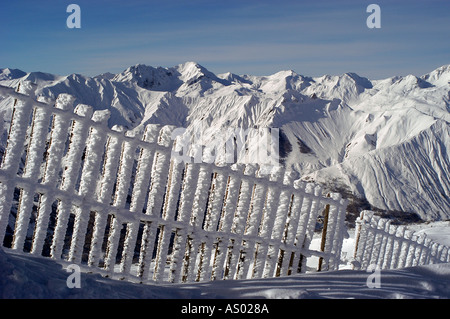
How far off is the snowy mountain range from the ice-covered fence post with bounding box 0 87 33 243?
23 centimetres

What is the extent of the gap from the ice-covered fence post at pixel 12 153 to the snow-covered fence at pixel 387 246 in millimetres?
5503

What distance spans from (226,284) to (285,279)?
0.87m

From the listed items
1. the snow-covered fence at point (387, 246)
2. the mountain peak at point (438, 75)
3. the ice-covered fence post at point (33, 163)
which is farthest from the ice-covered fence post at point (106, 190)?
the mountain peak at point (438, 75)

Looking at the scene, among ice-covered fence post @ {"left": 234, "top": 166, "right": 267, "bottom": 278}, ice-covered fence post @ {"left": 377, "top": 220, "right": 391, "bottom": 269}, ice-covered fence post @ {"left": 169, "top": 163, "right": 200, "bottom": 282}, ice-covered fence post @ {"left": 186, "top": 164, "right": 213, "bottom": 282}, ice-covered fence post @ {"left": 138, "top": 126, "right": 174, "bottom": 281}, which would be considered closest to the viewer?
ice-covered fence post @ {"left": 138, "top": 126, "right": 174, "bottom": 281}

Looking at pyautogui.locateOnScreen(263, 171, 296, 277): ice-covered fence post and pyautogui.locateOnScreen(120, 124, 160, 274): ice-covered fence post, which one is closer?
pyautogui.locateOnScreen(120, 124, 160, 274): ice-covered fence post

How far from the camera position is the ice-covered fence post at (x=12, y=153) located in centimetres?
409

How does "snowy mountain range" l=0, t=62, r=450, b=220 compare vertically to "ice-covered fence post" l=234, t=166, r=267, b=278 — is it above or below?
above

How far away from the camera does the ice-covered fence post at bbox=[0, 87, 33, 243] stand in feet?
13.4

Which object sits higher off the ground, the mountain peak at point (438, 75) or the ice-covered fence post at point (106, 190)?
the mountain peak at point (438, 75)

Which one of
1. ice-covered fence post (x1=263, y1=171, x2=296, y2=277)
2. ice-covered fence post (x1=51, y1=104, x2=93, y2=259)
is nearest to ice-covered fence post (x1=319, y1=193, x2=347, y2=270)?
ice-covered fence post (x1=263, y1=171, x2=296, y2=277)

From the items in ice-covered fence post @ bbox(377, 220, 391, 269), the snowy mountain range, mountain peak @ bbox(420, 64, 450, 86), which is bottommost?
ice-covered fence post @ bbox(377, 220, 391, 269)

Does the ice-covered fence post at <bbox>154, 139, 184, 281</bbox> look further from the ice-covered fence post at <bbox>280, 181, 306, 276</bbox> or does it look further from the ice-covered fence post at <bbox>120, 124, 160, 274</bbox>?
the ice-covered fence post at <bbox>280, 181, 306, 276</bbox>

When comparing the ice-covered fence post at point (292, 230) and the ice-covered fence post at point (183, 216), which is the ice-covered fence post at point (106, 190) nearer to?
the ice-covered fence post at point (183, 216)
